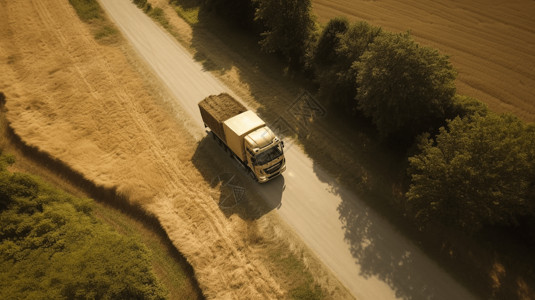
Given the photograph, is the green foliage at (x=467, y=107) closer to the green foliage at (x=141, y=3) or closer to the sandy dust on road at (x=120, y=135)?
the sandy dust on road at (x=120, y=135)

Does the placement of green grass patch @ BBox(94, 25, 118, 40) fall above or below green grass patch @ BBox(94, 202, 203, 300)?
above

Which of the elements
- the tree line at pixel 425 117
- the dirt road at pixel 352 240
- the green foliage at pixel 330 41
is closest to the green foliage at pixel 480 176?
the tree line at pixel 425 117

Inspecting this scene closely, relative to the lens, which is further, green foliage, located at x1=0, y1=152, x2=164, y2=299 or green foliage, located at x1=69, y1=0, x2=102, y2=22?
green foliage, located at x1=69, y1=0, x2=102, y2=22

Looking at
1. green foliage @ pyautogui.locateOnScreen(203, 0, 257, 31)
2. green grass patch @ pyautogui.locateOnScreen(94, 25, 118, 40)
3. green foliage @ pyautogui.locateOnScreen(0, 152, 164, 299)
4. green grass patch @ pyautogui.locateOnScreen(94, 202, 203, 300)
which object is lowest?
green grass patch @ pyautogui.locateOnScreen(94, 202, 203, 300)

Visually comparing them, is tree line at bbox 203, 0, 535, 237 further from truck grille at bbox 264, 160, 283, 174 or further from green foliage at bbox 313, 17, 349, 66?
truck grille at bbox 264, 160, 283, 174

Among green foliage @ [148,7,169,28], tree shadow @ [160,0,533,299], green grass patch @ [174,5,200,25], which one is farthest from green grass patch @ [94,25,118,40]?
tree shadow @ [160,0,533,299]

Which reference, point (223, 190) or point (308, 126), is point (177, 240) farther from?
point (308, 126)
